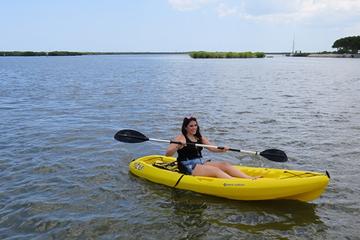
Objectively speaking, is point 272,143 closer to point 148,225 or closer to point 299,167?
point 299,167

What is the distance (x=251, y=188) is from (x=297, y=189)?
70cm

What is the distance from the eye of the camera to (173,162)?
27.5 feet

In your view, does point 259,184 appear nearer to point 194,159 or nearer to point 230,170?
point 230,170

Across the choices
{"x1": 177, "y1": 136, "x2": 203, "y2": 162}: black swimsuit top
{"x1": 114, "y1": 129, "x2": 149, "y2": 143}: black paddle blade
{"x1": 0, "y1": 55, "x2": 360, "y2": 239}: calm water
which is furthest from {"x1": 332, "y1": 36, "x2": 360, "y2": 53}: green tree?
{"x1": 177, "y1": 136, "x2": 203, "y2": 162}: black swimsuit top

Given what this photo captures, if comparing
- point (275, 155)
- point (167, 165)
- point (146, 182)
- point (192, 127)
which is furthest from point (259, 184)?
point (146, 182)

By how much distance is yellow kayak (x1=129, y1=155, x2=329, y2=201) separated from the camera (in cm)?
665

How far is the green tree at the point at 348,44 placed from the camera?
344ft

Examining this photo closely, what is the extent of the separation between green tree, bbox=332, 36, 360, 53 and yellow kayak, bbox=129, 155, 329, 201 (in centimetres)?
10664

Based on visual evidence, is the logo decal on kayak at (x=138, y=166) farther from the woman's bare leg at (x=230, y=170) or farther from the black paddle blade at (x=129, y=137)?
the woman's bare leg at (x=230, y=170)

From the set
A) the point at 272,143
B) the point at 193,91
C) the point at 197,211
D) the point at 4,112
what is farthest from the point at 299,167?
the point at 193,91

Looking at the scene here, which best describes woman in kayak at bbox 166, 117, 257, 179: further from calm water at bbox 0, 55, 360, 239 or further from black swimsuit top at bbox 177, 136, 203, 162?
calm water at bbox 0, 55, 360, 239

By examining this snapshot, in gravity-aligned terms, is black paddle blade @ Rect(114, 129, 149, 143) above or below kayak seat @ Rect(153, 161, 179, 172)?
above

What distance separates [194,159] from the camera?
7.75 meters

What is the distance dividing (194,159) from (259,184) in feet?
4.64
